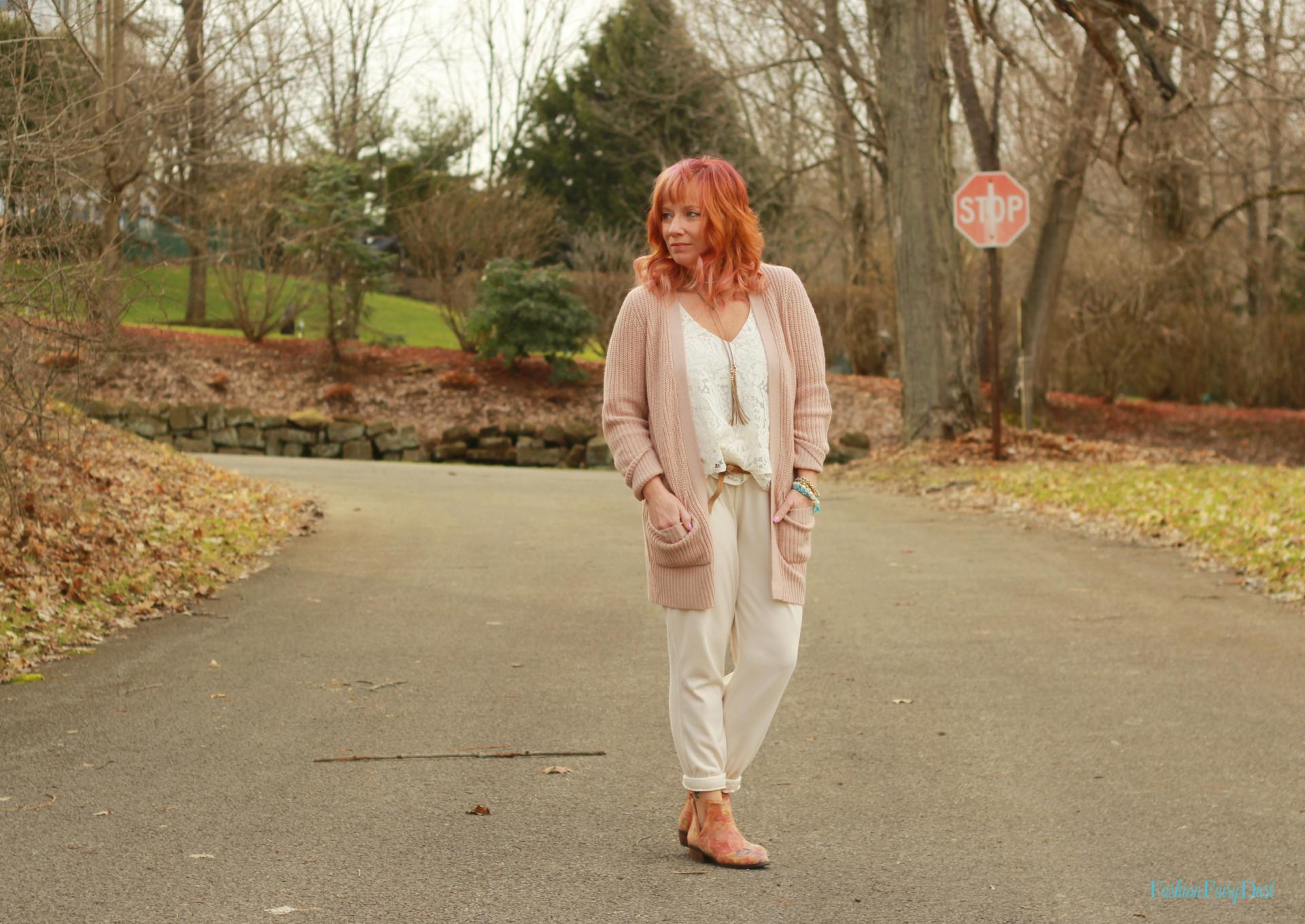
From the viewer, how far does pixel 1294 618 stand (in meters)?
8.40

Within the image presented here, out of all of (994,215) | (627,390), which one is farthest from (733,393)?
(994,215)

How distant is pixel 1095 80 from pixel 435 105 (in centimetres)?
2556

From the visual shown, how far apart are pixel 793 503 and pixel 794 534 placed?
91 millimetres

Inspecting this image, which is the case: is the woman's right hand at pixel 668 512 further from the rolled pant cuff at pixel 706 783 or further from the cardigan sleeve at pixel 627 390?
the rolled pant cuff at pixel 706 783

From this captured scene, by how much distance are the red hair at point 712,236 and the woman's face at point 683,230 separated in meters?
0.01

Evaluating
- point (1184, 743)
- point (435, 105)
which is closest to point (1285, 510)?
point (1184, 743)

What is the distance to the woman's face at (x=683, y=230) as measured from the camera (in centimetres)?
422

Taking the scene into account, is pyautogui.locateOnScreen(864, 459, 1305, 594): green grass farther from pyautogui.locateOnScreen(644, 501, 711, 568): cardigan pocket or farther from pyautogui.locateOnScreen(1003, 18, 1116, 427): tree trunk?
pyautogui.locateOnScreen(644, 501, 711, 568): cardigan pocket

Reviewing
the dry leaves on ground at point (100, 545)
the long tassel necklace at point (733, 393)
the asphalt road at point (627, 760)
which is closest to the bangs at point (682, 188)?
the long tassel necklace at point (733, 393)

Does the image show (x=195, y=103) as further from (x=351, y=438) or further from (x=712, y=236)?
(x=351, y=438)

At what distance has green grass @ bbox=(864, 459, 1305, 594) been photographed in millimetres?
10203

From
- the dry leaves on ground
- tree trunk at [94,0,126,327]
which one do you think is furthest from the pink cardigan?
tree trunk at [94,0,126,327]

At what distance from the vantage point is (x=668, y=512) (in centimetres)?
409

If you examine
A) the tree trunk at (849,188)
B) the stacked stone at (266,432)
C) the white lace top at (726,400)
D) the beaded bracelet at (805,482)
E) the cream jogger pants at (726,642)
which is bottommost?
the stacked stone at (266,432)
